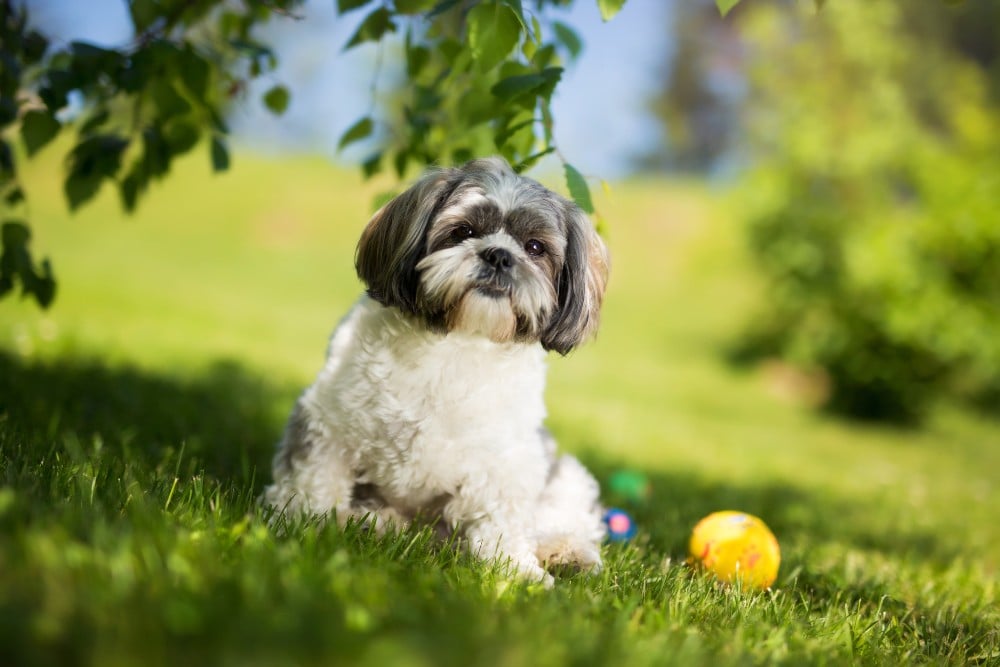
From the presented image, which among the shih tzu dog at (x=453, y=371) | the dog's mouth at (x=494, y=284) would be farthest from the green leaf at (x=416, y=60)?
the dog's mouth at (x=494, y=284)

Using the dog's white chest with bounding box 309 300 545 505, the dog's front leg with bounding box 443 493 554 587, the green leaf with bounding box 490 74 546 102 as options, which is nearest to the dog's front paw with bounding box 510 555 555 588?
the dog's front leg with bounding box 443 493 554 587

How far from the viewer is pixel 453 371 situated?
3.03 m

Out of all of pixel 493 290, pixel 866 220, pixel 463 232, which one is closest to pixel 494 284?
pixel 493 290

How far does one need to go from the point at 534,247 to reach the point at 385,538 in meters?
1.20

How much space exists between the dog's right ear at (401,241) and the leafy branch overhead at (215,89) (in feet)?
1.46

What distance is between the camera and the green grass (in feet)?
5.43

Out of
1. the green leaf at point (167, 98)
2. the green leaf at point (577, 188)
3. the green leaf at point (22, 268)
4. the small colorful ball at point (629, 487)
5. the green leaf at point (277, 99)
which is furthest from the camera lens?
the small colorful ball at point (629, 487)

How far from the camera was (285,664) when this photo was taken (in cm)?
149

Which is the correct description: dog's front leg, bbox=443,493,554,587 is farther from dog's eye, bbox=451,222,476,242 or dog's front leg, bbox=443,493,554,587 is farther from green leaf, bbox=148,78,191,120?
green leaf, bbox=148,78,191,120

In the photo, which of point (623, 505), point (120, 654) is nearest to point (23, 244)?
point (120, 654)

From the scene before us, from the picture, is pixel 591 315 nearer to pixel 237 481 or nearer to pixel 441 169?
pixel 441 169

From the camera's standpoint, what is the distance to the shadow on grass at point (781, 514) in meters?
4.54

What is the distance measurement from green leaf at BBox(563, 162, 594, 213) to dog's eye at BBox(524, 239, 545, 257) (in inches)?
10.3

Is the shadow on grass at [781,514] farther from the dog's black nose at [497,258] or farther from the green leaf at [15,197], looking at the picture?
the green leaf at [15,197]
